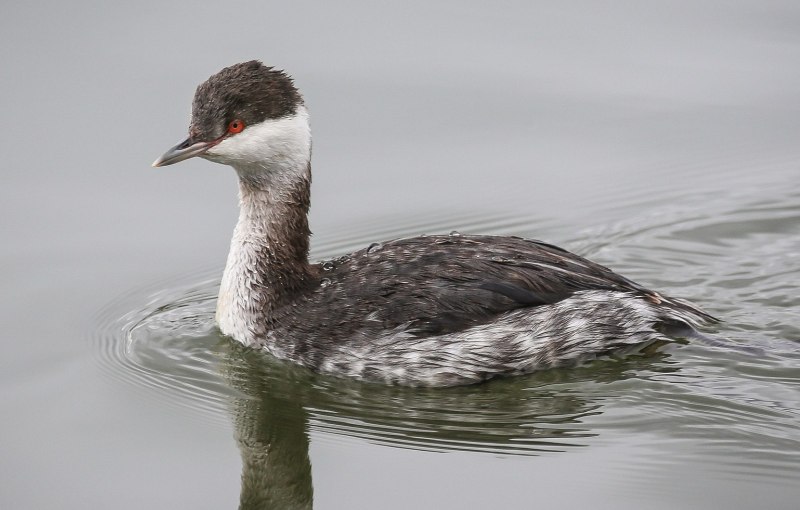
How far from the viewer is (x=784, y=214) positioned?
38.6ft

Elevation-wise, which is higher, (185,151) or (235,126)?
(235,126)

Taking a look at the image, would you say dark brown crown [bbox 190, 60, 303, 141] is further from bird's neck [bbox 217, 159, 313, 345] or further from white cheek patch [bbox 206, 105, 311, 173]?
bird's neck [bbox 217, 159, 313, 345]

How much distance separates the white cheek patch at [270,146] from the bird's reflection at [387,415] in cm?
139

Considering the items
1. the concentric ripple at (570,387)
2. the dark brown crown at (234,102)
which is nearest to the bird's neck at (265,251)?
the concentric ripple at (570,387)

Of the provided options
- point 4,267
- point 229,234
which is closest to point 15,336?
point 4,267

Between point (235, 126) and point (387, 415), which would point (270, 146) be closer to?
point (235, 126)

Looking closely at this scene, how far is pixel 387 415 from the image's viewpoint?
9.05 metres

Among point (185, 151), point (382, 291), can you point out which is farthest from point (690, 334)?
point (185, 151)

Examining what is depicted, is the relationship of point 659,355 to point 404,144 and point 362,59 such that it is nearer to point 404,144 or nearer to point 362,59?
point 404,144

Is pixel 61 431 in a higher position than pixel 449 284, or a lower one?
lower

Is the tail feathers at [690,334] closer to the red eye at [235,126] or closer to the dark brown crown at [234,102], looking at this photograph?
the dark brown crown at [234,102]

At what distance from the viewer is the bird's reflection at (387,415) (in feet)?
28.3

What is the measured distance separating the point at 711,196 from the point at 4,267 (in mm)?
6127

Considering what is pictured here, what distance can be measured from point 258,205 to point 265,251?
1.13 feet
